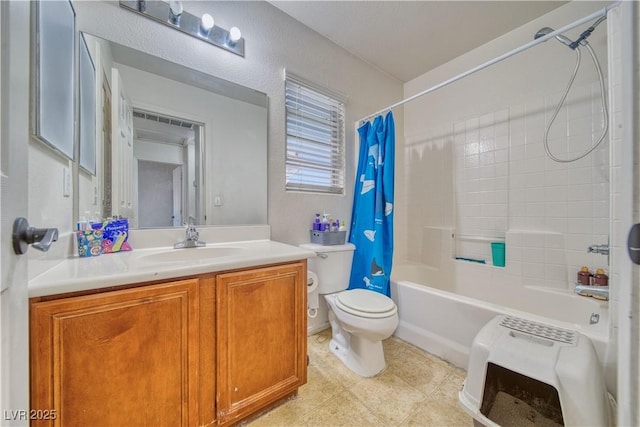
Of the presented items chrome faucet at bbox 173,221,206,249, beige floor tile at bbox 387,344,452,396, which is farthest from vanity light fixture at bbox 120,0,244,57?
beige floor tile at bbox 387,344,452,396

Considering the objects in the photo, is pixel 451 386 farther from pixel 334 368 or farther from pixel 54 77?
pixel 54 77

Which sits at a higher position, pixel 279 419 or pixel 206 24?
pixel 206 24

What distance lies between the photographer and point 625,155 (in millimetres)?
416

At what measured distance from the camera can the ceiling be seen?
172 centimetres

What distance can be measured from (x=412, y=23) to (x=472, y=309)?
2.11 metres

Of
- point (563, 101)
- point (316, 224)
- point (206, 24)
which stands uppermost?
point (206, 24)

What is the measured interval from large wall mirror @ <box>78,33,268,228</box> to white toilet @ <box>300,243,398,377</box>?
56cm

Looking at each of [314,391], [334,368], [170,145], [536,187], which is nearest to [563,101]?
[536,187]

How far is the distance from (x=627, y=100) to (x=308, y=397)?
157 cm

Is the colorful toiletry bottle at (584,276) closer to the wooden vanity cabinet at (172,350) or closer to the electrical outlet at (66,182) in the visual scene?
the wooden vanity cabinet at (172,350)

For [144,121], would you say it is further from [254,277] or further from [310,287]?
[310,287]

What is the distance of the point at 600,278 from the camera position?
1485 mm

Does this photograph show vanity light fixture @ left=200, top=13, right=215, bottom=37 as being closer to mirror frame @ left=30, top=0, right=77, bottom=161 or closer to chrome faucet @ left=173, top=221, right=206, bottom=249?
mirror frame @ left=30, top=0, right=77, bottom=161

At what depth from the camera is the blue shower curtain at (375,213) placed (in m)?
1.90
